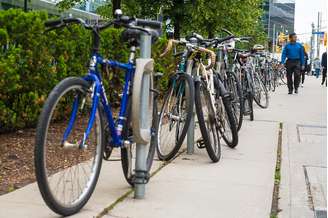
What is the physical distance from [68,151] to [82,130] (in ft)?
0.52

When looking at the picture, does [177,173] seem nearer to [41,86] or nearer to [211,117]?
[211,117]

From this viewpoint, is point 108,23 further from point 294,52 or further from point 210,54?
point 294,52

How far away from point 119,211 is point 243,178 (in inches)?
64.1

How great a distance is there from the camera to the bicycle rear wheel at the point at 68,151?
343 cm

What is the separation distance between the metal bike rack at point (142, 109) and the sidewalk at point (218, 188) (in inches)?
7.0

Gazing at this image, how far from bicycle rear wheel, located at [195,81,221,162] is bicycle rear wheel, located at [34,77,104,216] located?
181 cm

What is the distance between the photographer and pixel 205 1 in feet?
67.8

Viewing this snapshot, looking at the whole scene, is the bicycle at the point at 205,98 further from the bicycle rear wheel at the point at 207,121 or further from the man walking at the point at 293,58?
the man walking at the point at 293,58

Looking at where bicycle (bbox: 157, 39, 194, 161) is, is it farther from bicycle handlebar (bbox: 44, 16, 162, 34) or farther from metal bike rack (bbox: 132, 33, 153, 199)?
bicycle handlebar (bbox: 44, 16, 162, 34)

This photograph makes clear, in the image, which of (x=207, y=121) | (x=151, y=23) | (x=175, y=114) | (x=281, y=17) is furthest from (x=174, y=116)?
(x=281, y=17)

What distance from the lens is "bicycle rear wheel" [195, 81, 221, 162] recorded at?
5.69m

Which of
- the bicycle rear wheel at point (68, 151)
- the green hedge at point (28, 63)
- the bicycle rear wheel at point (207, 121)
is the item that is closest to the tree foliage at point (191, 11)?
the green hedge at point (28, 63)

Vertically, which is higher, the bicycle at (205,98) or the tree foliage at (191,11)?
the tree foliage at (191,11)

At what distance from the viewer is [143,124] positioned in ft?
13.7
